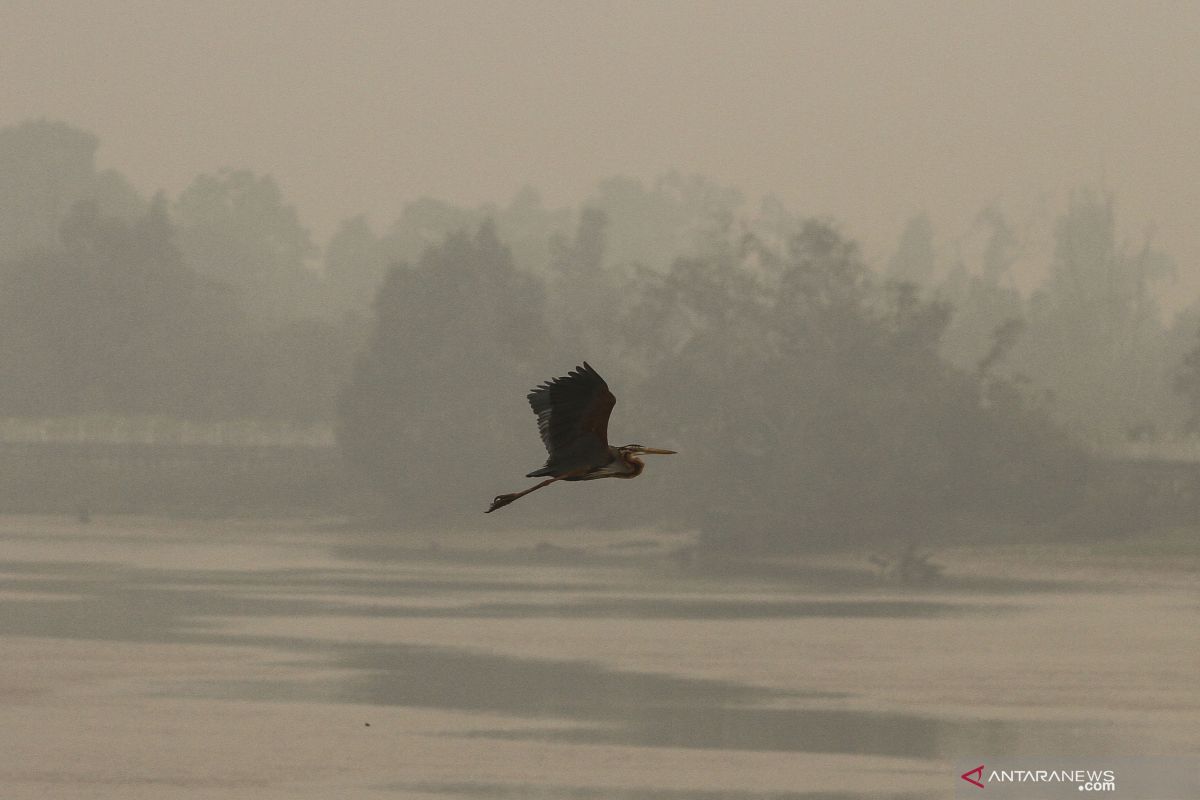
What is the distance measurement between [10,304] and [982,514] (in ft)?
311

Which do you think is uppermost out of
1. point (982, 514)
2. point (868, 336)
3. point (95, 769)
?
point (868, 336)

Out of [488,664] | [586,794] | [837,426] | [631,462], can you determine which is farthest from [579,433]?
[837,426]

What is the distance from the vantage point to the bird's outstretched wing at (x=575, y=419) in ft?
70.8

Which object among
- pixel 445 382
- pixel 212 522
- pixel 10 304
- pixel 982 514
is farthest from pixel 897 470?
pixel 10 304

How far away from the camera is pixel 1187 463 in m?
124

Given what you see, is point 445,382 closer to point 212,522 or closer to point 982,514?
point 212,522

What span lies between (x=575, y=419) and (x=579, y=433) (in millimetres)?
138

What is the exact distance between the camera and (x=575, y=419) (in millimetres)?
21859

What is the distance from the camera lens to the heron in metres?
21.4

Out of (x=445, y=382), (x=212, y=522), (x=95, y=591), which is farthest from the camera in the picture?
(x=212, y=522)

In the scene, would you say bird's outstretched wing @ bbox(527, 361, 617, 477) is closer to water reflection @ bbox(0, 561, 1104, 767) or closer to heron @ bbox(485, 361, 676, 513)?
heron @ bbox(485, 361, 676, 513)

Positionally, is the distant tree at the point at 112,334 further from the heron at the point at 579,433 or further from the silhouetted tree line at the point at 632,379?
the heron at the point at 579,433
